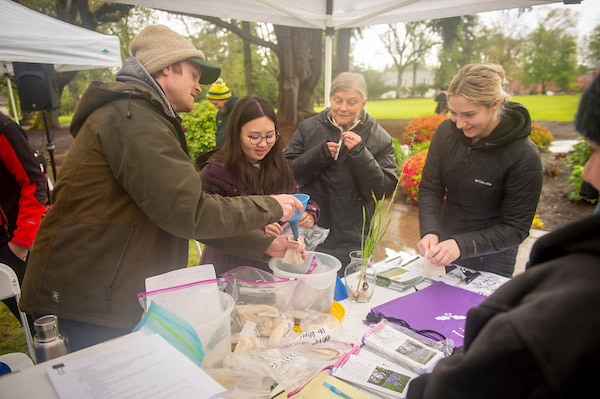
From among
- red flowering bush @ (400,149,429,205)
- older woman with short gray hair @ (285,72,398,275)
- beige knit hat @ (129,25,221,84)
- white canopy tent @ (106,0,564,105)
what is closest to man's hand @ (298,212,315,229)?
older woman with short gray hair @ (285,72,398,275)

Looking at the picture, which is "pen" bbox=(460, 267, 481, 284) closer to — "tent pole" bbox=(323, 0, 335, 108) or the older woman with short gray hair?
the older woman with short gray hair

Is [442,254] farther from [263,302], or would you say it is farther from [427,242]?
[263,302]

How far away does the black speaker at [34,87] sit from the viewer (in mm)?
5629

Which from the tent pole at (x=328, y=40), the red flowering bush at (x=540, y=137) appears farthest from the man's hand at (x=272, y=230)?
the red flowering bush at (x=540, y=137)

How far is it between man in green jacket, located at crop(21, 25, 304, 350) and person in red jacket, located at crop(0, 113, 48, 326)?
135 cm

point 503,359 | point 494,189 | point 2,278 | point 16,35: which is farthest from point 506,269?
point 16,35

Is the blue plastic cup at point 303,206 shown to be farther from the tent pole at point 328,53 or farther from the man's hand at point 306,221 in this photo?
the tent pole at point 328,53

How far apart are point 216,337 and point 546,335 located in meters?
0.94

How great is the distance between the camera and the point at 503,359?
58 centimetres

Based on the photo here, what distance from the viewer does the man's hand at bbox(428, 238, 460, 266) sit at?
6.12 feet

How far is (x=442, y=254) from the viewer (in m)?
1.87

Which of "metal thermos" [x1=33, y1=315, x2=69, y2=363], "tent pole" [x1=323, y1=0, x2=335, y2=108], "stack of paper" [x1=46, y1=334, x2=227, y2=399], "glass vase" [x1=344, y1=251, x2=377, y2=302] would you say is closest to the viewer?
"stack of paper" [x1=46, y1=334, x2=227, y2=399]

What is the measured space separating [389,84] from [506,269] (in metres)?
53.6

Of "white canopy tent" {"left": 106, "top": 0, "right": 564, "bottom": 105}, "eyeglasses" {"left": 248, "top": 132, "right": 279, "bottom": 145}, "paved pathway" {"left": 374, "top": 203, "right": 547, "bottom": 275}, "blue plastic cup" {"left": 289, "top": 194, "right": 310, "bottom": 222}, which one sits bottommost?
"paved pathway" {"left": 374, "top": 203, "right": 547, "bottom": 275}
